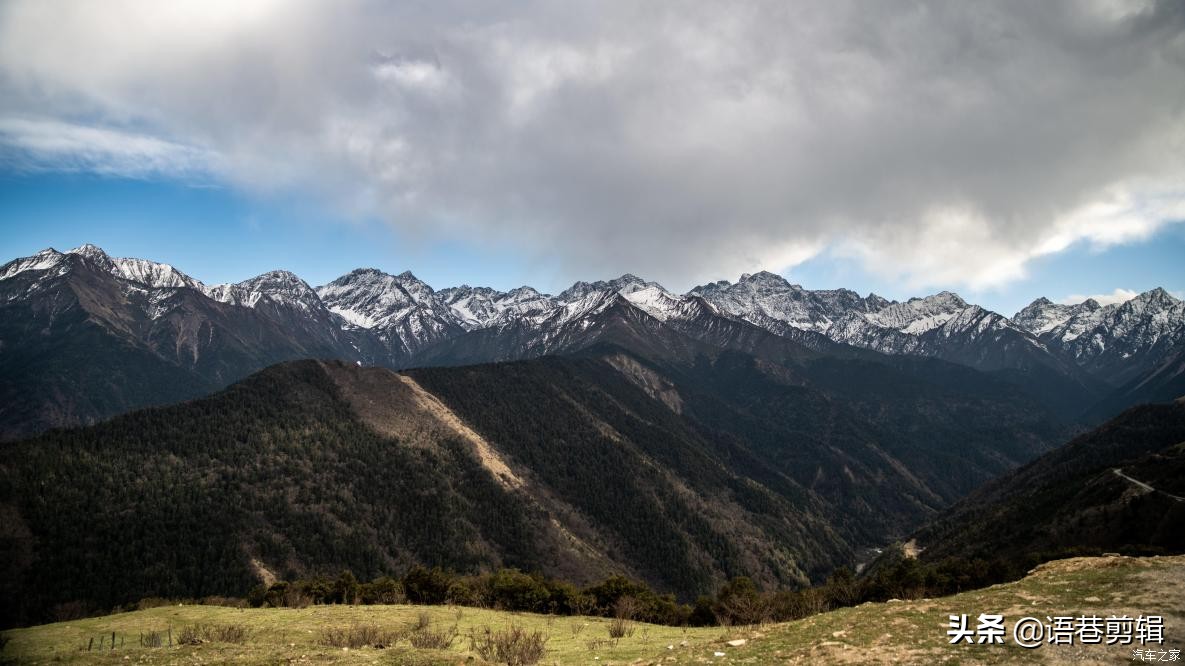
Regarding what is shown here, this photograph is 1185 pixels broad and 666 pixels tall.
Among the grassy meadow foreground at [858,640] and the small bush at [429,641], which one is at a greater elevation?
the grassy meadow foreground at [858,640]

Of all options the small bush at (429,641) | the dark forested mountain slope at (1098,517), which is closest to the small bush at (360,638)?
the small bush at (429,641)

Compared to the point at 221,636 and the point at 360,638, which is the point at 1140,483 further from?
the point at 221,636

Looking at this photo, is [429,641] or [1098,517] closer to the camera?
[429,641]

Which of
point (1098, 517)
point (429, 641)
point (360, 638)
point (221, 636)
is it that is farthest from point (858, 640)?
point (1098, 517)

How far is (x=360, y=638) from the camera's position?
142 ft

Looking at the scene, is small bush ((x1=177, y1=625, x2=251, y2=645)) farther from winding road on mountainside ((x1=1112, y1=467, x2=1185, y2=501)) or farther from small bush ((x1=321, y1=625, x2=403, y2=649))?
winding road on mountainside ((x1=1112, y1=467, x2=1185, y2=501))

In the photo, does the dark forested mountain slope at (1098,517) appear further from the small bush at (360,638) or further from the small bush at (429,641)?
the small bush at (360,638)

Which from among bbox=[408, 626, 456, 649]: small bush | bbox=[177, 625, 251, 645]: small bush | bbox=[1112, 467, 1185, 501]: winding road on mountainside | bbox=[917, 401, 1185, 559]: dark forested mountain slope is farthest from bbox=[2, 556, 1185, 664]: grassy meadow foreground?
bbox=[1112, 467, 1185, 501]: winding road on mountainside

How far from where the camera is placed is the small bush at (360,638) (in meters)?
41.9

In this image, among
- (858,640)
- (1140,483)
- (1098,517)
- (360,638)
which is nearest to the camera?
(858,640)

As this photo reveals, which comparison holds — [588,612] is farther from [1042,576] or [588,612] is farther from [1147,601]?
[1147,601]

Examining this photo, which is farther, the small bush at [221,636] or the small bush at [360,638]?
the small bush at [221,636]

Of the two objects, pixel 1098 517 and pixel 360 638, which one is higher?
pixel 360 638

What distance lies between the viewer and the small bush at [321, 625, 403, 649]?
4188 centimetres
